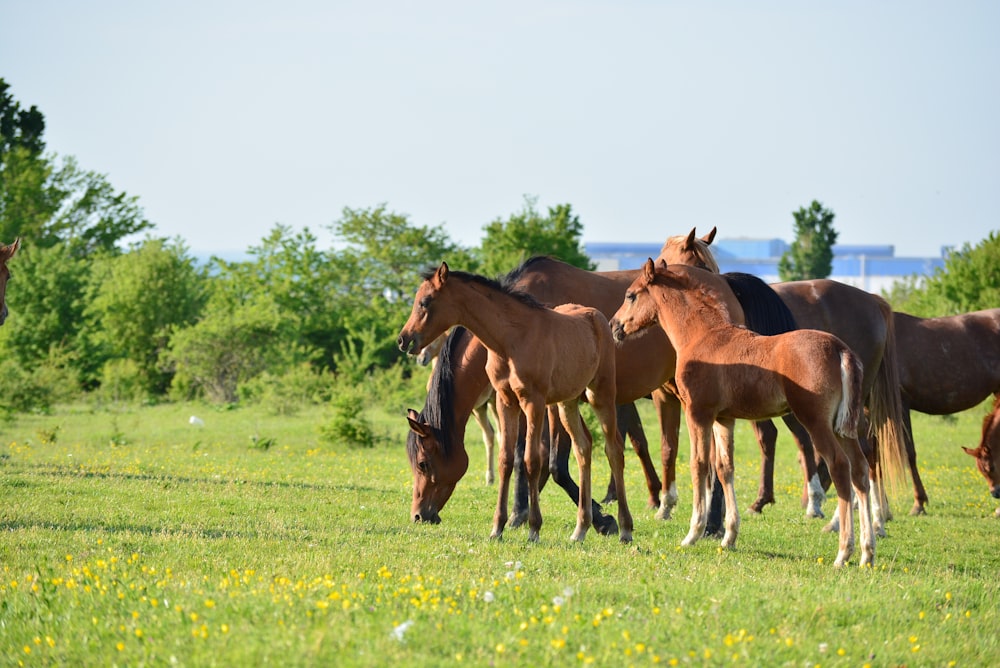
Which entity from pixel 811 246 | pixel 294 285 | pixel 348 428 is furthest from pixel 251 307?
pixel 811 246

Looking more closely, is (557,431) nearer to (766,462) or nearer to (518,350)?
(518,350)

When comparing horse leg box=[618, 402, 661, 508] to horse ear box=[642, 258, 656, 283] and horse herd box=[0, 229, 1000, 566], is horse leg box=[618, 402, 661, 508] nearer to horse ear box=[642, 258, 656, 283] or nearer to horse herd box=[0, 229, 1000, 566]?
horse herd box=[0, 229, 1000, 566]

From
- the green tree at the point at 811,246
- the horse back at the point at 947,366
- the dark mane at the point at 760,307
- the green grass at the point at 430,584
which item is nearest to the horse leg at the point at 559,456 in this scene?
the green grass at the point at 430,584

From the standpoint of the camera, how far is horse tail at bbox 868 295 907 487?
10.8 metres

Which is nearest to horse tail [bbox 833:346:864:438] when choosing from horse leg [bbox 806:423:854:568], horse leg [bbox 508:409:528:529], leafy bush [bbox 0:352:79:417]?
horse leg [bbox 806:423:854:568]

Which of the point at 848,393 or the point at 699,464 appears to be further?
the point at 699,464

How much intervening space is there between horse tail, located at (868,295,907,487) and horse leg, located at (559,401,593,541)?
11.2 feet

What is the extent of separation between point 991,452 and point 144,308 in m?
26.5

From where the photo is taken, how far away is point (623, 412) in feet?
40.7

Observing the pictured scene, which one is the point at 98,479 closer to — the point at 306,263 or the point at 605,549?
the point at 605,549

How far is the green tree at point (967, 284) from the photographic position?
25891 millimetres

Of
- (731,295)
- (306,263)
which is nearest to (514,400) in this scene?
(731,295)

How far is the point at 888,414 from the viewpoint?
11.2 m

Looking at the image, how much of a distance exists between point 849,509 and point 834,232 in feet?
152
